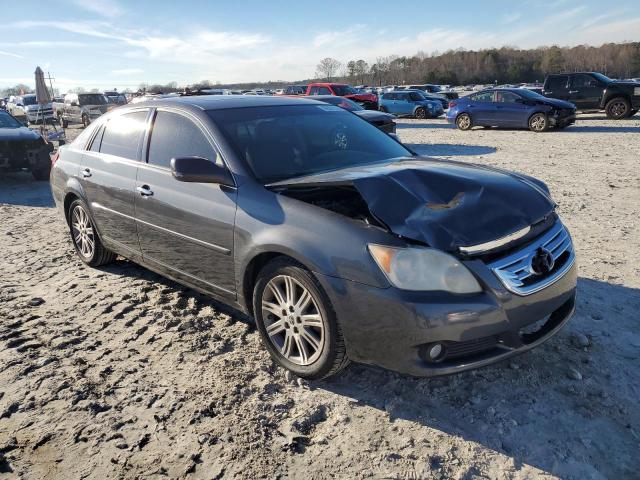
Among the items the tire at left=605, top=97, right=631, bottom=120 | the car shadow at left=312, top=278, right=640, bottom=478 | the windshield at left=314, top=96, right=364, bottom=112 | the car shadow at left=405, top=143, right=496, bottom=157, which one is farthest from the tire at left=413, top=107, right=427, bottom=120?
the car shadow at left=312, top=278, right=640, bottom=478

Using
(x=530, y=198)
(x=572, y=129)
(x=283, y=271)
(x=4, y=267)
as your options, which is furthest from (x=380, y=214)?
(x=572, y=129)

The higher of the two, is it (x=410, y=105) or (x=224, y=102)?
(x=224, y=102)

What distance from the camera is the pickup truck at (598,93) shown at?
18609 mm

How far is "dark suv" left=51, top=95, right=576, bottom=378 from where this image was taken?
99.0 inches

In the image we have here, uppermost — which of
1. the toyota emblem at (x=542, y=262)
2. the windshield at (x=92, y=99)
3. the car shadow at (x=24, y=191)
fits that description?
the windshield at (x=92, y=99)

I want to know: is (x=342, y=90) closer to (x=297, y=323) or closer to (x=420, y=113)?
(x=420, y=113)

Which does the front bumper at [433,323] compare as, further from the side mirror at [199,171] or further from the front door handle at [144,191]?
the front door handle at [144,191]

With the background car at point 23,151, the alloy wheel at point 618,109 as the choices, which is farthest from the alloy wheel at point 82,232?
the alloy wheel at point 618,109

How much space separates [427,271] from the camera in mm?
2504

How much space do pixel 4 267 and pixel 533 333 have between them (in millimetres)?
5285

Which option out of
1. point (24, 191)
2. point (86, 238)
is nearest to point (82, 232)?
point (86, 238)

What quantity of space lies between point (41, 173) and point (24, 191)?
973mm

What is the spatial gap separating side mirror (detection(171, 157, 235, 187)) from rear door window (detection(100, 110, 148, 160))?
3.89 feet

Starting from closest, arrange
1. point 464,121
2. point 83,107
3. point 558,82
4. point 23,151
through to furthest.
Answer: point 23,151 → point 464,121 → point 558,82 → point 83,107
